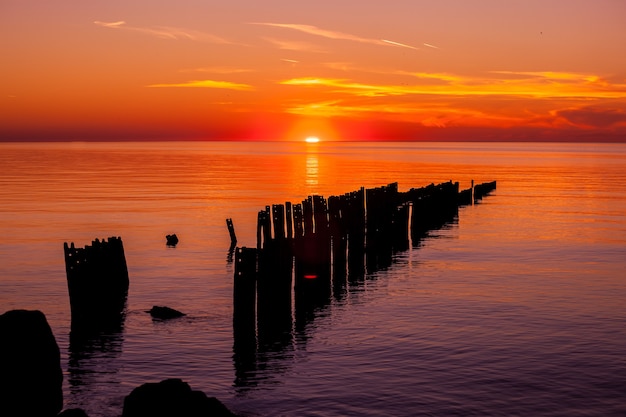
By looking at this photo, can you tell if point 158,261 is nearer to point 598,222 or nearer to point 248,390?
point 248,390

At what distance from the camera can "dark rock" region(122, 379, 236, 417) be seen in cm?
1163

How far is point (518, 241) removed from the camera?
39219mm

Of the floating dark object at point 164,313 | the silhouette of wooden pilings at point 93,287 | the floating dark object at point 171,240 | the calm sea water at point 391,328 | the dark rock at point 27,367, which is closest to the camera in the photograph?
the dark rock at point 27,367

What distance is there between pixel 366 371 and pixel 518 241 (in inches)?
963

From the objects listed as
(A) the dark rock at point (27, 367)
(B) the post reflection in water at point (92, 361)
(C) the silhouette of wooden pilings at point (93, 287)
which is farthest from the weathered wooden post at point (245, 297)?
(A) the dark rock at point (27, 367)

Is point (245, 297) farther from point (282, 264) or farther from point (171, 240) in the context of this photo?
point (171, 240)

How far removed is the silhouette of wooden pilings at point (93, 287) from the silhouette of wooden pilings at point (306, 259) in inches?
150

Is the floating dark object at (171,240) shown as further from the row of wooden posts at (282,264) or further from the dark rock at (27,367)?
the dark rock at (27,367)

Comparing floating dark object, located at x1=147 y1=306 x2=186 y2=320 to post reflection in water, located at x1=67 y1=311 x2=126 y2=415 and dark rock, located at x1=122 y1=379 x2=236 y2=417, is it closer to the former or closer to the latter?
post reflection in water, located at x1=67 y1=311 x2=126 y2=415

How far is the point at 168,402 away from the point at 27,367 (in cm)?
294

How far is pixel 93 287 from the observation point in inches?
865

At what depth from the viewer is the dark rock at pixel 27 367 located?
502 inches

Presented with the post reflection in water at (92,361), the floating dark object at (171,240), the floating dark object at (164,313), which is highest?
the floating dark object at (171,240)

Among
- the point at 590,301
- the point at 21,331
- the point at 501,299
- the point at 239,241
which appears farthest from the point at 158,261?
the point at 21,331
